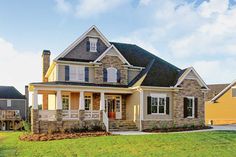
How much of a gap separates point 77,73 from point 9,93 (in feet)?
98.4

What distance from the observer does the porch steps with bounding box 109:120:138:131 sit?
28391mm

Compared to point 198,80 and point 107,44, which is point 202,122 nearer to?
point 198,80

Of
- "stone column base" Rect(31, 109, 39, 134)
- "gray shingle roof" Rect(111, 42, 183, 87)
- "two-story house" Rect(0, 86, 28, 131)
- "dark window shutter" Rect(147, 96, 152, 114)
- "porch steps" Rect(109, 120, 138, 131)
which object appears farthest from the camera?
"two-story house" Rect(0, 86, 28, 131)

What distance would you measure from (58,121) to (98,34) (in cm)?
1012

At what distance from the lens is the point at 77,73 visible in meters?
30.9

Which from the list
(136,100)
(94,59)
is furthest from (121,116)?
(94,59)

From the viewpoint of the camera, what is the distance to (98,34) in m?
32.5

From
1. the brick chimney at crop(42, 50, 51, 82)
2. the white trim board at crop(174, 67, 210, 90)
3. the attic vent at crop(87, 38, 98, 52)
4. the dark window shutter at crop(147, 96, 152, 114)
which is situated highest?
the attic vent at crop(87, 38, 98, 52)

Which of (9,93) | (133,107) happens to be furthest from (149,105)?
(9,93)

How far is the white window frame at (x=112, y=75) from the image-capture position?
104 feet

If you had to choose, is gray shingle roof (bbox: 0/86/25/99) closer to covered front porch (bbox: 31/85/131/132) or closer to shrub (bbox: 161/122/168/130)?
covered front porch (bbox: 31/85/131/132)

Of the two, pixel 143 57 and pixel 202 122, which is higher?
pixel 143 57

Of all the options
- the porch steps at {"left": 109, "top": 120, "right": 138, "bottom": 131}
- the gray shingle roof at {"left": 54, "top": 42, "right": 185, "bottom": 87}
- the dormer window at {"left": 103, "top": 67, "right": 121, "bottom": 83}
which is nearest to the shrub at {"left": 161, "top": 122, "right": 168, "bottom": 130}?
the porch steps at {"left": 109, "top": 120, "right": 138, "bottom": 131}

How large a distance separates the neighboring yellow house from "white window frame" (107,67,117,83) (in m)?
18.6
